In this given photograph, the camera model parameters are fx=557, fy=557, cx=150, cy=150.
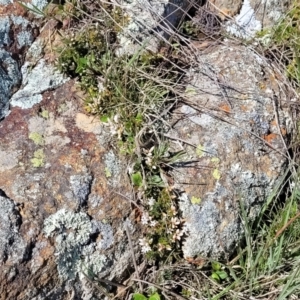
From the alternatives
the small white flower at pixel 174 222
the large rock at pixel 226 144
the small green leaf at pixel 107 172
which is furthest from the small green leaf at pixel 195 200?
the small green leaf at pixel 107 172

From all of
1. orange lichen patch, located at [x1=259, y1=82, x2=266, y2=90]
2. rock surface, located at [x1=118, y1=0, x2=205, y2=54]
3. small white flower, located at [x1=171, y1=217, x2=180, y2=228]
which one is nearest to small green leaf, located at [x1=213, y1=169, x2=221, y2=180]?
small white flower, located at [x1=171, y1=217, x2=180, y2=228]

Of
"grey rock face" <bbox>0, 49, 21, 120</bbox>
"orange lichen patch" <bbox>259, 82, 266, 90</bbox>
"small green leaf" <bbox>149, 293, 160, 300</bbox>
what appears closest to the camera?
"small green leaf" <bbox>149, 293, 160, 300</bbox>

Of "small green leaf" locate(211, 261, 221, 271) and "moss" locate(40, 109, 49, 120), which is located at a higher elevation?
"moss" locate(40, 109, 49, 120)

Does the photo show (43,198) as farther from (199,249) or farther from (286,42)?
(286,42)

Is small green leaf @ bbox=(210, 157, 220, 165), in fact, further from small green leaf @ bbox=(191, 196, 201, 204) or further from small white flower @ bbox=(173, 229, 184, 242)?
small white flower @ bbox=(173, 229, 184, 242)

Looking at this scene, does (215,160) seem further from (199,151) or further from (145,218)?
(145,218)

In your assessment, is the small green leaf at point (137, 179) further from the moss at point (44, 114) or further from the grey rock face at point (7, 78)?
the grey rock face at point (7, 78)
